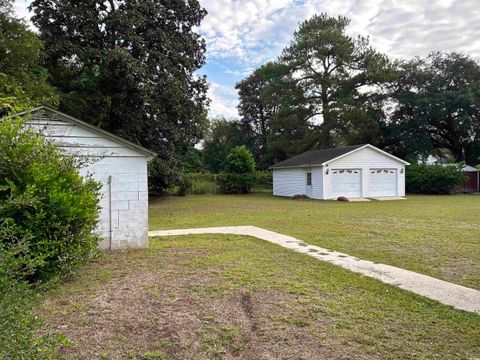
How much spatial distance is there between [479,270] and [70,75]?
18.1 meters

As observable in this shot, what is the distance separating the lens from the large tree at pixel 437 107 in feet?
97.0

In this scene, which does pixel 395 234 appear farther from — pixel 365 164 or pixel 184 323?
pixel 365 164

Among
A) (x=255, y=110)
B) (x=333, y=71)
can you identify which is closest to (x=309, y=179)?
(x=333, y=71)

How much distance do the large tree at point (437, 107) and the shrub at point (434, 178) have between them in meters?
4.91

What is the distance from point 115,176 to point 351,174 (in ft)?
60.5

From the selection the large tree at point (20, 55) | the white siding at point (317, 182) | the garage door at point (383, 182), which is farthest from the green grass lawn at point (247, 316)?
the garage door at point (383, 182)

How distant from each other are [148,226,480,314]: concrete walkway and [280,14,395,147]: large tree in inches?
975

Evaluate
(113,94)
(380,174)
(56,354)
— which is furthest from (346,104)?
(56,354)

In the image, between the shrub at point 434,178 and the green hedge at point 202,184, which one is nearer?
the shrub at point 434,178

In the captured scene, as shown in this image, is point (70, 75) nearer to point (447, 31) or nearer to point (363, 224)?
point (363, 224)

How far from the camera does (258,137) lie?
45938 mm

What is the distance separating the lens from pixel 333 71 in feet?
104

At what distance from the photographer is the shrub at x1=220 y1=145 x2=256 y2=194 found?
94.3 ft

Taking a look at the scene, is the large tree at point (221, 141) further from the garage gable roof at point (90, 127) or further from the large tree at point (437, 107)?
the garage gable roof at point (90, 127)
